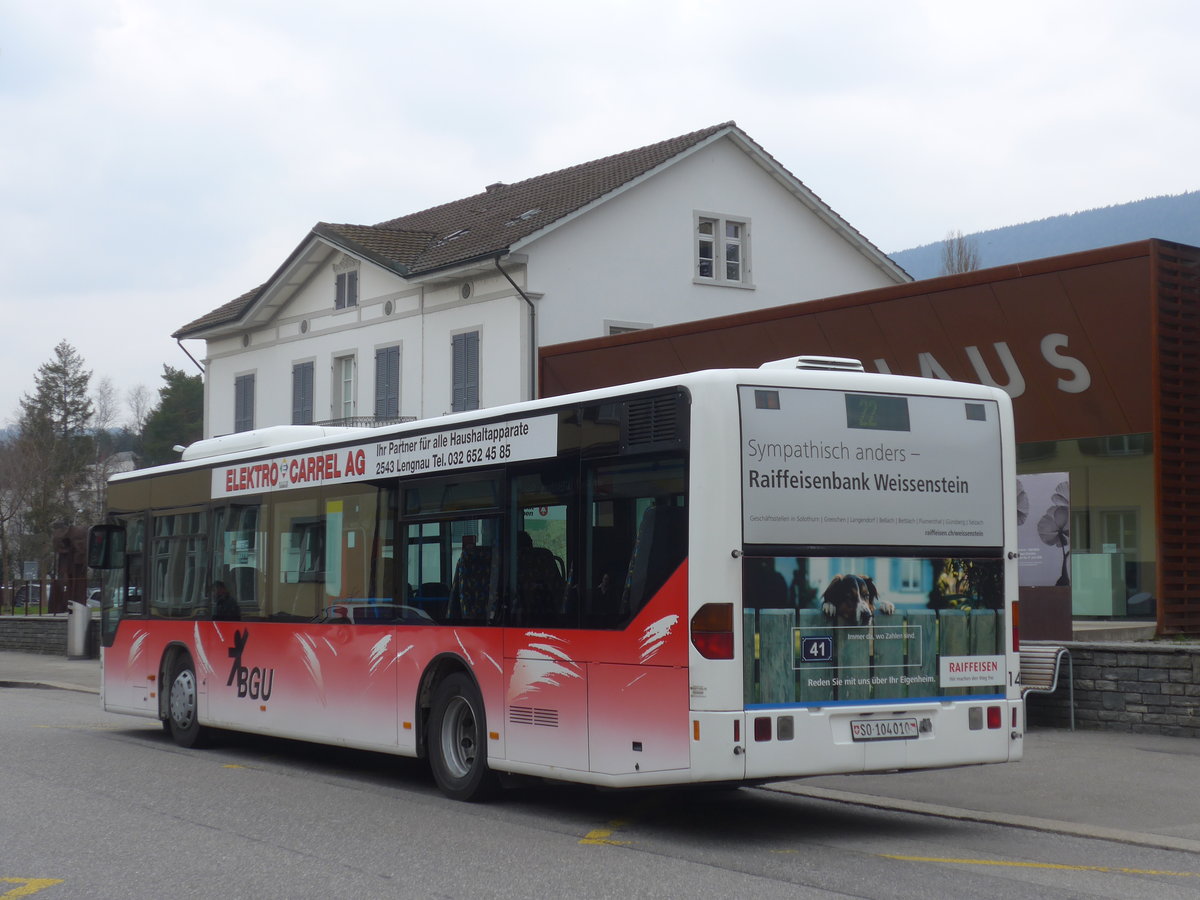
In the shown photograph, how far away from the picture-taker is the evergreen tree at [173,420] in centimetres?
9806

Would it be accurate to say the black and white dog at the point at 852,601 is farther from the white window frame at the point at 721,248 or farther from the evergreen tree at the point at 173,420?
the evergreen tree at the point at 173,420

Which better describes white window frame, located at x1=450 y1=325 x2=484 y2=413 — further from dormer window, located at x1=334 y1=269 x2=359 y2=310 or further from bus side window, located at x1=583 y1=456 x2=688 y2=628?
bus side window, located at x1=583 y1=456 x2=688 y2=628

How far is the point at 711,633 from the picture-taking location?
8.79m

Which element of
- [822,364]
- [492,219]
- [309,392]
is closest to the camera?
[822,364]

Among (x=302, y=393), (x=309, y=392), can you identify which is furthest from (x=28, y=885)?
(x=302, y=393)

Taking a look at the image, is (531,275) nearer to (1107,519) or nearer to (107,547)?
(1107,519)

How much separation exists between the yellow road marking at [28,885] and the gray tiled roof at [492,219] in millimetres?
26321

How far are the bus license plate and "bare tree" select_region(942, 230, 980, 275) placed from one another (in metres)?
62.4

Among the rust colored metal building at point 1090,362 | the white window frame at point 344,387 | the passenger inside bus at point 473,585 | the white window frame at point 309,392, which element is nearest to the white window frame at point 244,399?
the white window frame at point 309,392

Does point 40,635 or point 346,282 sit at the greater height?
point 346,282

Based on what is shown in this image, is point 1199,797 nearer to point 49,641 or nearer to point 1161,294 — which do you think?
point 1161,294

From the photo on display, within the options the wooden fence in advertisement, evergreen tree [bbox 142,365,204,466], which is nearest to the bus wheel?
the wooden fence in advertisement

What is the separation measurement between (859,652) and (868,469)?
1.09 m

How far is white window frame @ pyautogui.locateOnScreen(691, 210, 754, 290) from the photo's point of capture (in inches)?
1431
